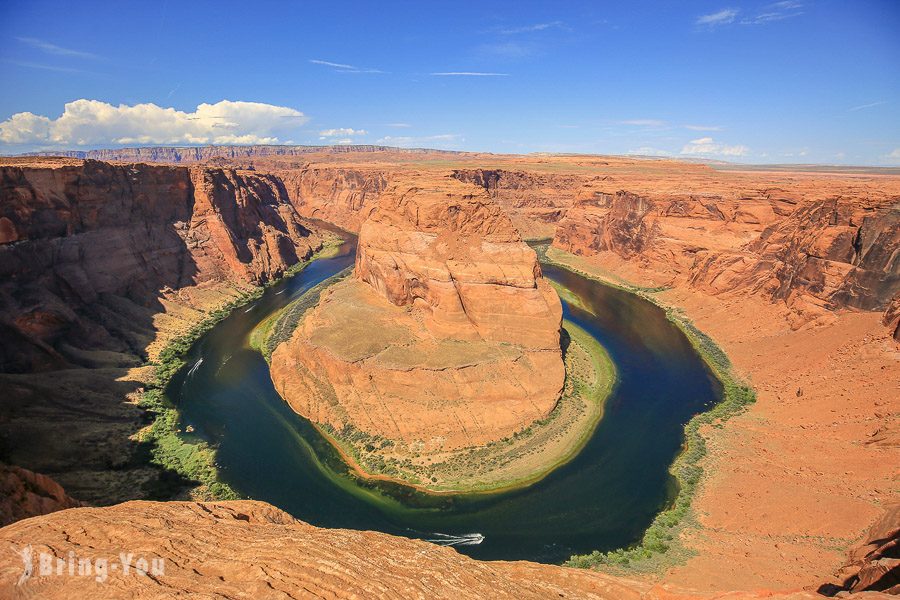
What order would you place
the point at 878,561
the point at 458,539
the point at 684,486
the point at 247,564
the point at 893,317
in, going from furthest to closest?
1. the point at 893,317
2. the point at 684,486
3. the point at 458,539
4. the point at 878,561
5. the point at 247,564

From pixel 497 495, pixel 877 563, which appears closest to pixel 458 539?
pixel 497 495

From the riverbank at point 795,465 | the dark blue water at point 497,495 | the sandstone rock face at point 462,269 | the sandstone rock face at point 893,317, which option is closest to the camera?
the riverbank at point 795,465

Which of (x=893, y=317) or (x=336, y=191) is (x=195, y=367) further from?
(x=336, y=191)

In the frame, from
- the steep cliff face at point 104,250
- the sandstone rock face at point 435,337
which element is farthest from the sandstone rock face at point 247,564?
the steep cliff face at point 104,250

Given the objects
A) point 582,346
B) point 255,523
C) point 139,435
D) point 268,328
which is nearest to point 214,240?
point 268,328

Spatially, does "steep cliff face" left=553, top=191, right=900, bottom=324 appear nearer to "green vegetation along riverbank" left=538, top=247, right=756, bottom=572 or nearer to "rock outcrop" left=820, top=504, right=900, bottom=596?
"green vegetation along riverbank" left=538, top=247, right=756, bottom=572

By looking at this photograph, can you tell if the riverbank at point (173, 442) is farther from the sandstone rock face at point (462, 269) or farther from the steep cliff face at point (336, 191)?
the steep cliff face at point (336, 191)

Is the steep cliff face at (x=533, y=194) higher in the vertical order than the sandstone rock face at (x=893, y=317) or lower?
higher
